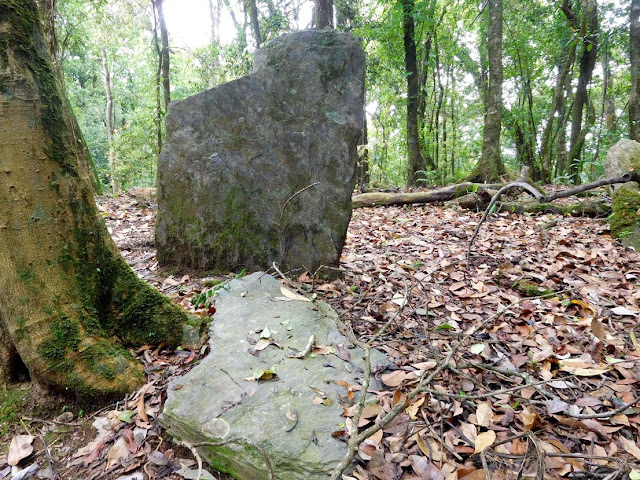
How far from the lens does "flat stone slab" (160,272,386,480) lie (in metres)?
1.68

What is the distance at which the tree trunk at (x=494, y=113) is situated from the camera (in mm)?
7562

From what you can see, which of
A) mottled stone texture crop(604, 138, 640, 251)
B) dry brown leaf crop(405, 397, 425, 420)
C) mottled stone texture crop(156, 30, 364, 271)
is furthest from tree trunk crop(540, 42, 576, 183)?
dry brown leaf crop(405, 397, 425, 420)

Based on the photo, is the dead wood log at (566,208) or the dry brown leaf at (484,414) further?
Result: the dead wood log at (566,208)

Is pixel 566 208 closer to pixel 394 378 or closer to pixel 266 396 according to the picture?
pixel 394 378

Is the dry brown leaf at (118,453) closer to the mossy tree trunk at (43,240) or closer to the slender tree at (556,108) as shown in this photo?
the mossy tree trunk at (43,240)

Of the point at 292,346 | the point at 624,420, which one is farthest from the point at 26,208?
the point at 624,420

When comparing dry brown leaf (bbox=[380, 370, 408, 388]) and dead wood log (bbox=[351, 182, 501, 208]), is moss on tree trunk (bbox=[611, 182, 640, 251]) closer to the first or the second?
dead wood log (bbox=[351, 182, 501, 208])

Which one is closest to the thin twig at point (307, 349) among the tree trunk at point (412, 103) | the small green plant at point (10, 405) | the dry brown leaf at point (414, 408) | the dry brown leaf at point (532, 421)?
the dry brown leaf at point (414, 408)

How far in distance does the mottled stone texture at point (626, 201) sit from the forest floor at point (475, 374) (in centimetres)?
16

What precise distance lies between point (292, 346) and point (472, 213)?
453cm

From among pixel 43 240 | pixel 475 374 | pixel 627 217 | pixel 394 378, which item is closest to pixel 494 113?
pixel 627 217

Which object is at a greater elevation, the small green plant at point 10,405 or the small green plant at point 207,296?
the small green plant at point 207,296

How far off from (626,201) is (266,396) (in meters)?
4.43

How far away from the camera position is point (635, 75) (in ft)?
23.9
